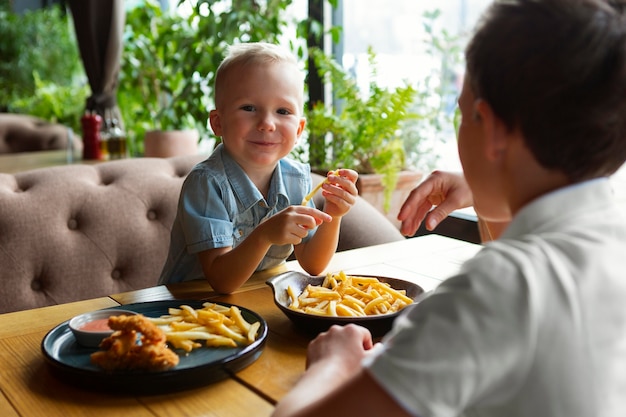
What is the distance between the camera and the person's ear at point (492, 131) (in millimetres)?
780

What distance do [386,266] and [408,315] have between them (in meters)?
1.03

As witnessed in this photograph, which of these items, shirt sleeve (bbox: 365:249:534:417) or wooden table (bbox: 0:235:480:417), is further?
wooden table (bbox: 0:235:480:417)

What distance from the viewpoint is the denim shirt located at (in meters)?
1.64

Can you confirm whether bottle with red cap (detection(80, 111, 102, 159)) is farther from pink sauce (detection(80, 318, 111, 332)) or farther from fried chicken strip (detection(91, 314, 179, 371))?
fried chicken strip (detection(91, 314, 179, 371))

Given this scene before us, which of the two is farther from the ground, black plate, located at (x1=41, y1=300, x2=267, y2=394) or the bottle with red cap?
black plate, located at (x1=41, y1=300, x2=267, y2=394)

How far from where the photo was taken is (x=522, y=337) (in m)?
0.67

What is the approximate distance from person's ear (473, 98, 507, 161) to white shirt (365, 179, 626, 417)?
0.36 ft

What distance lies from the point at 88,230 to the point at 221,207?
2.46ft

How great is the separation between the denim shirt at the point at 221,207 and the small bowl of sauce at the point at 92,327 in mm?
409

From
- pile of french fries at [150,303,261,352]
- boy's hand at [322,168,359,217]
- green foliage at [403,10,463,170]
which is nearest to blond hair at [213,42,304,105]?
boy's hand at [322,168,359,217]

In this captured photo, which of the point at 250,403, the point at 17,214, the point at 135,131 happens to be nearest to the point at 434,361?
the point at 250,403

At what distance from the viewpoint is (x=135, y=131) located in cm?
445

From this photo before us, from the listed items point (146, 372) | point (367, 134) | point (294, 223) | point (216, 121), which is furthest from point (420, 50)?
point (146, 372)

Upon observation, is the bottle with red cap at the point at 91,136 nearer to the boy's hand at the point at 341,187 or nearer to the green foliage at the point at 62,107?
the green foliage at the point at 62,107
